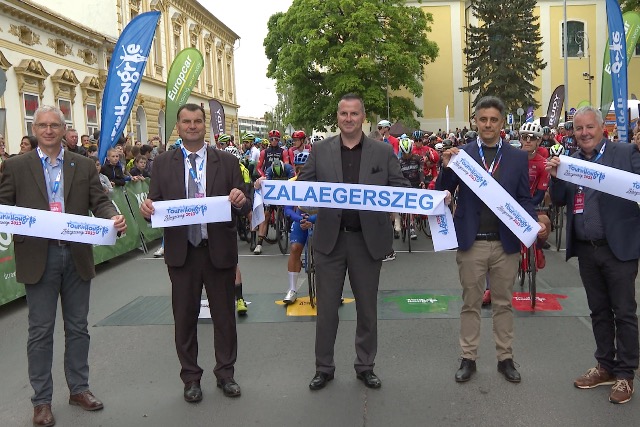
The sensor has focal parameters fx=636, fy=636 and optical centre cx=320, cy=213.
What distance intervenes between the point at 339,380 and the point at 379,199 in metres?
1.48

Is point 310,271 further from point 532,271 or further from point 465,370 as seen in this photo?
point 465,370

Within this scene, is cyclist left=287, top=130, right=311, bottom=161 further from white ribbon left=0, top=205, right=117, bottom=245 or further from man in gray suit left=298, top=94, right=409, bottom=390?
white ribbon left=0, top=205, right=117, bottom=245

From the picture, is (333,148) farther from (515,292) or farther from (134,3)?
(134,3)

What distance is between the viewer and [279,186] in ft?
16.8

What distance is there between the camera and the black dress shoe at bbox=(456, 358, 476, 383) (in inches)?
194

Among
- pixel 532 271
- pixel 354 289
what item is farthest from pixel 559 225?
pixel 354 289

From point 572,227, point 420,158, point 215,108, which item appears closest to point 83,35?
point 215,108

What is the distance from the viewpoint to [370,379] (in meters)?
4.89

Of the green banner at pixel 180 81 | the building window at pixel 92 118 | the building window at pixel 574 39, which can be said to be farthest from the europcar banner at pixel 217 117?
the building window at pixel 574 39

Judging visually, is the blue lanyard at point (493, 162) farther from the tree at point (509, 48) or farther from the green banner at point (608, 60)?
the tree at point (509, 48)

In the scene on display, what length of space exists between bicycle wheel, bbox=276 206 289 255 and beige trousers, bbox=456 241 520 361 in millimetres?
6825

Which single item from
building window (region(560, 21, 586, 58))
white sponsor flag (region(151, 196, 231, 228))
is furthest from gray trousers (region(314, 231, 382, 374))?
building window (region(560, 21, 586, 58))

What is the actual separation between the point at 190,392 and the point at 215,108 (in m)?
19.2

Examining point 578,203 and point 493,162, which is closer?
point 578,203
